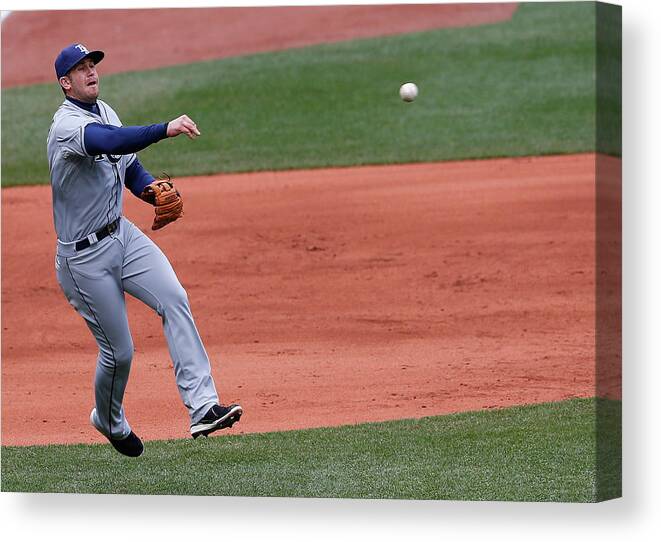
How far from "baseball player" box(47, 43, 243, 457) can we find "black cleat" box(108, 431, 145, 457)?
473mm

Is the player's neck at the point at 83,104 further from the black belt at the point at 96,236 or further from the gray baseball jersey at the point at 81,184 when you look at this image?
the black belt at the point at 96,236

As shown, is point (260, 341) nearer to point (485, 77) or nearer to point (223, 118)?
point (223, 118)

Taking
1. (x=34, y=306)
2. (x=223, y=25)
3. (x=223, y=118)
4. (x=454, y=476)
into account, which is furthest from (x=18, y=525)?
(x=223, y=25)

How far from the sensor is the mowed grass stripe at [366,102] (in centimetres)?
1384

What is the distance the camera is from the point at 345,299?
419 inches

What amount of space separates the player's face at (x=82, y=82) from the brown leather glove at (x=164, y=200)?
51cm

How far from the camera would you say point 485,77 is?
15078 mm

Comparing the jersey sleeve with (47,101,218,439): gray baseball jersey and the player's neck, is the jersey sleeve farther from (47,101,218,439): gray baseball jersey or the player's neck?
the player's neck

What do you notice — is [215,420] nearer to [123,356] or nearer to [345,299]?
[123,356]

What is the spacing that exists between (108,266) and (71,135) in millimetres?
671

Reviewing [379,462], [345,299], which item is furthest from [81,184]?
[345,299]

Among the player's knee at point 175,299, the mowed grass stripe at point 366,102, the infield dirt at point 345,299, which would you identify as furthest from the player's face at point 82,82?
the mowed grass stripe at point 366,102

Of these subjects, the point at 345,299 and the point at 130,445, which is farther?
the point at 345,299

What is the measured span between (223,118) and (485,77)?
10.0ft
